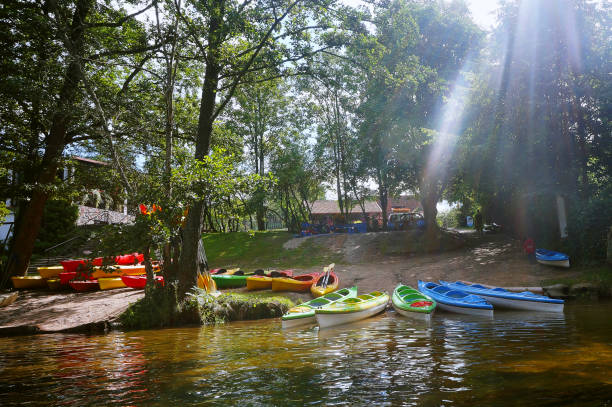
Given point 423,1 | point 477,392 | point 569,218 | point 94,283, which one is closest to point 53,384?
Answer: point 477,392

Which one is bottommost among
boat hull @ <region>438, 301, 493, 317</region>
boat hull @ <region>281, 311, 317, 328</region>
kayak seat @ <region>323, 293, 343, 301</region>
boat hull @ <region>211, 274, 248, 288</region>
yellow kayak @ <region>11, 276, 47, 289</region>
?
boat hull @ <region>438, 301, 493, 317</region>

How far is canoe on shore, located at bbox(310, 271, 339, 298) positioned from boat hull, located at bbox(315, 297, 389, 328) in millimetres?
2994

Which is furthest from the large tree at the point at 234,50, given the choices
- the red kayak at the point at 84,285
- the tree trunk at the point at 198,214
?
the red kayak at the point at 84,285

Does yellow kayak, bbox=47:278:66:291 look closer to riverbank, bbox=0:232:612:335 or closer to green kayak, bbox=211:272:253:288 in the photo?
riverbank, bbox=0:232:612:335

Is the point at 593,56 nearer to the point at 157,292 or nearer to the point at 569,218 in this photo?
the point at 569,218

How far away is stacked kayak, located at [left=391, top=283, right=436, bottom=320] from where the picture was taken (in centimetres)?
1032

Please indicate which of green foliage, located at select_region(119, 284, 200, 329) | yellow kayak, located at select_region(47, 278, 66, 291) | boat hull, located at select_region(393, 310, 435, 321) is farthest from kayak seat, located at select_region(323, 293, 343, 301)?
yellow kayak, located at select_region(47, 278, 66, 291)

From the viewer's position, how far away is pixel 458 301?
11.0m

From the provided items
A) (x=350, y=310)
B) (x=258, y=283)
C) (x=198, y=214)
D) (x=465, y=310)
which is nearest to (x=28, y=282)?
(x=198, y=214)

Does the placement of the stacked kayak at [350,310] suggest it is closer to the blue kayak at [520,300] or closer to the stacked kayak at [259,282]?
the blue kayak at [520,300]

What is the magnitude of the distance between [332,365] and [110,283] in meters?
11.5

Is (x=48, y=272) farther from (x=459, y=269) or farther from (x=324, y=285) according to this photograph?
(x=459, y=269)

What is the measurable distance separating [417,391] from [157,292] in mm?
8658

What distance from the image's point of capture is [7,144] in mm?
13914
